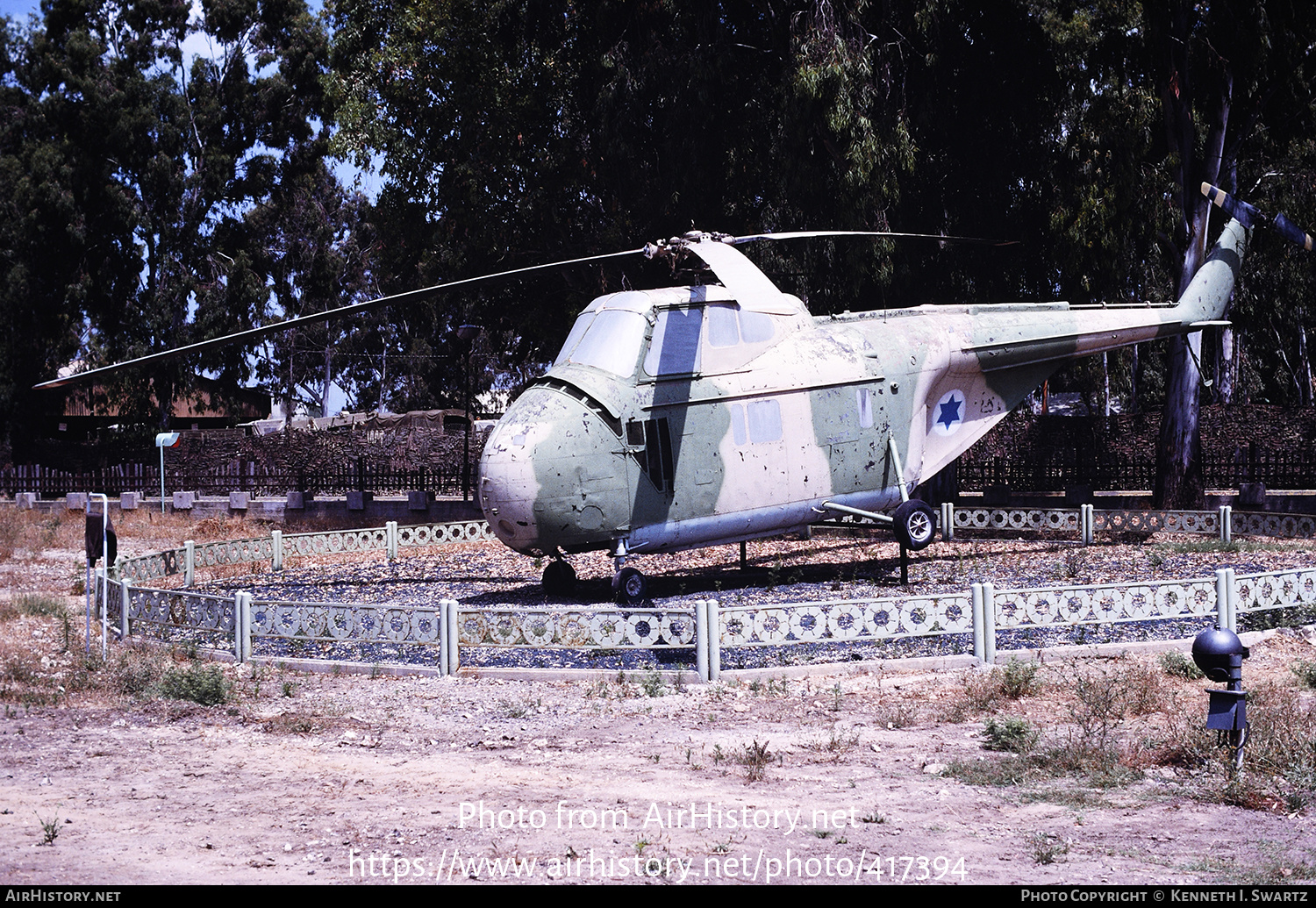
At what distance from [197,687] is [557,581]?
6188mm

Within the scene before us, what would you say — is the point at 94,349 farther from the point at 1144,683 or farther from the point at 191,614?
the point at 1144,683

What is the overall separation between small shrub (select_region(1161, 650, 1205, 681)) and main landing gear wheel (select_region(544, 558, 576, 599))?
8.23 m

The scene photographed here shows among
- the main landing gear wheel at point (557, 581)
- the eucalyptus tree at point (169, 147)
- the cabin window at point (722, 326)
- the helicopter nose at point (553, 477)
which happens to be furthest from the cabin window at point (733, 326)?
the eucalyptus tree at point (169, 147)

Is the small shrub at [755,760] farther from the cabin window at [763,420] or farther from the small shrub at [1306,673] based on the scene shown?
the cabin window at [763,420]

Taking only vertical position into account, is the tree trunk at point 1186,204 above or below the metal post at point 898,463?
above

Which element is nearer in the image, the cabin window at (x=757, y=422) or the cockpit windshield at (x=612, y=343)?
the cockpit windshield at (x=612, y=343)

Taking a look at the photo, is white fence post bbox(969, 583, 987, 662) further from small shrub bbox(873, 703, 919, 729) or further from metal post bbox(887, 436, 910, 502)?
metal post bbox(887, 436, 910, 502)

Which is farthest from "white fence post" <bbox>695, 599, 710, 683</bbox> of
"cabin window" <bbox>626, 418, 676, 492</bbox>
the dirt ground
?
"cabin window" <bbox>626, 418, 676, 492</bbox>

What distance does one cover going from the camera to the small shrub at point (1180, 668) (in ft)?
37.8

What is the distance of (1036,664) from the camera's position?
11.9 m

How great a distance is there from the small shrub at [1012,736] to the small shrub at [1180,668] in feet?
9.24

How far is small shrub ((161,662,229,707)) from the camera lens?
11461 millimetres

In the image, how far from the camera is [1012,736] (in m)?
9.38

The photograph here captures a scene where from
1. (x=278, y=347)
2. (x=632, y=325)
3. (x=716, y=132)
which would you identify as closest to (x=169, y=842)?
(x=632, y=325)
